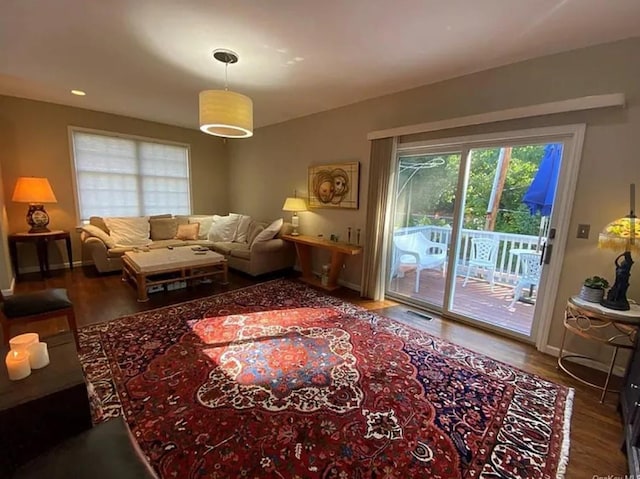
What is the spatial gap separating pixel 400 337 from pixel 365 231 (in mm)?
1544

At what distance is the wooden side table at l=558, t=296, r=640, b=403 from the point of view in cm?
192

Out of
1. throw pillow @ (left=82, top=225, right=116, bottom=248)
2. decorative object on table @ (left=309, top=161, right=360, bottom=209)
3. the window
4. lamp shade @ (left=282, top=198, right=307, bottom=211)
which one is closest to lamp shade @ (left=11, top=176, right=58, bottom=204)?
throw pillow @ (left=82, top=225, right=116, bottom=248)

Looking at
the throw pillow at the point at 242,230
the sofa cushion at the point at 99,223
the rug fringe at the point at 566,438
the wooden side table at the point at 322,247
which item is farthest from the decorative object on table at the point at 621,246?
the sofa cushion at the point at 99,223

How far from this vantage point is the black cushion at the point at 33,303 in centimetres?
210

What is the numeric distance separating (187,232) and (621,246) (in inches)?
220

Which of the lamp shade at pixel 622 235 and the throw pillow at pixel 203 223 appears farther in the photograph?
the throw pillow at pixel 203 223

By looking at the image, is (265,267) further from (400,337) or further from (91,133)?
(91,133)

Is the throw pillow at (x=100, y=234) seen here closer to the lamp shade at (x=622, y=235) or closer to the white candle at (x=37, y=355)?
the white candle at (x=37, y=355)

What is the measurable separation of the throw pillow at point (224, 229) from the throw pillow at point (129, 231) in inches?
41.5

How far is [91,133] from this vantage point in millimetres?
4781

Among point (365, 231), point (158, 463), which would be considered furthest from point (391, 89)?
point (158, 463)

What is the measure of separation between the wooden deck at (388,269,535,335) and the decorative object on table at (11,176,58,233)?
202 inches

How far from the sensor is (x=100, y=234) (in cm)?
438

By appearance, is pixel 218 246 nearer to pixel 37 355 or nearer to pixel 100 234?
pixel 100 234
